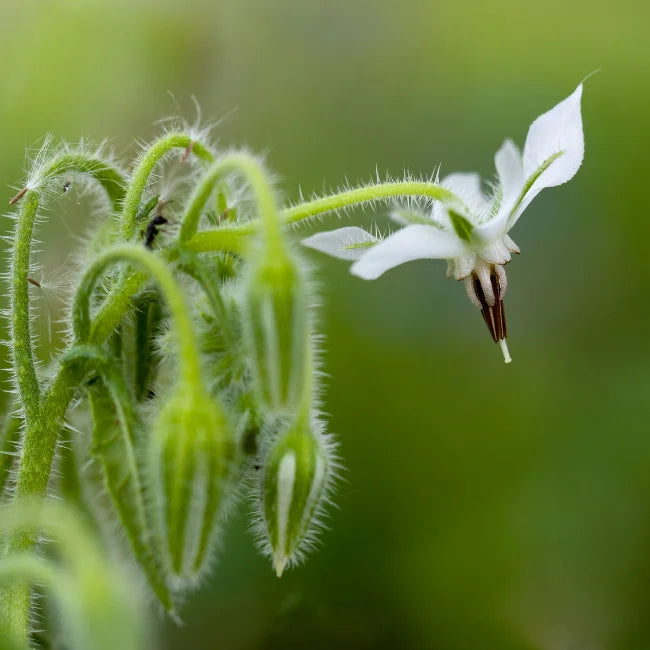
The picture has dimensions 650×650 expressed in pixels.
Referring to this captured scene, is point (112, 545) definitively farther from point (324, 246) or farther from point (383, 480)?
point (383, 480)

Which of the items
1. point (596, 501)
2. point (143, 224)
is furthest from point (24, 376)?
point (596, 501)

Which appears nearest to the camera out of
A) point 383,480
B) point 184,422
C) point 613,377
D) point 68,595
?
point 68,595

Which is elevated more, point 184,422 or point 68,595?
point 184,422

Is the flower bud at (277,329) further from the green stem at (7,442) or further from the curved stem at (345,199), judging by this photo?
the green stem at (7,442)

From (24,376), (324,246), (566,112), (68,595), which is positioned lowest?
(68,595)

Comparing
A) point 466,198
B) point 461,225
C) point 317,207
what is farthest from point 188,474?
point 466,198
